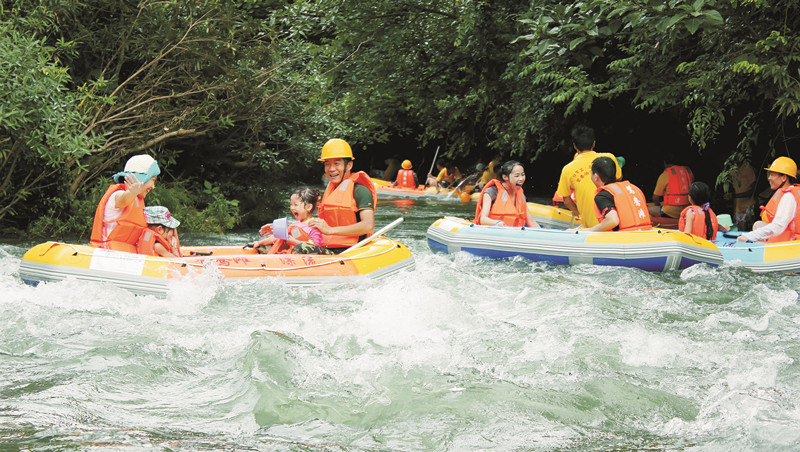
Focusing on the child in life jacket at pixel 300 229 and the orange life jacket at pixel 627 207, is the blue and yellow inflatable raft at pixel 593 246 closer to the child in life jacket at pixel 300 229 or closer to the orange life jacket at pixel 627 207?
the orange life jacket at pixel 627 207

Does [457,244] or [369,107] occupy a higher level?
[369,107]

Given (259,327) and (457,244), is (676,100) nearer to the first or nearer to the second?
(457,244)

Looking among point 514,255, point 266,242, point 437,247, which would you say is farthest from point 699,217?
point 266,242

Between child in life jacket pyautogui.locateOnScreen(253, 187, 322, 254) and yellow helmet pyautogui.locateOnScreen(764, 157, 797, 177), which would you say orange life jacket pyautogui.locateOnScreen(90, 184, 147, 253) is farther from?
yellow helmet pyautogui.locateOnScreen(764, 157, 797, 177)

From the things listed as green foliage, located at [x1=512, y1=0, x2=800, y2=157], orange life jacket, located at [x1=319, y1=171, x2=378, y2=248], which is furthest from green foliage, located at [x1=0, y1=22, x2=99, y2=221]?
green foliage, located at [x1=512, y1=0, x2=800, y2=157]

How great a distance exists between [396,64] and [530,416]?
11928 millimetres

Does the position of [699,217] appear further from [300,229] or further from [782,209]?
[300,229]

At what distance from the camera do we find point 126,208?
5918 mm

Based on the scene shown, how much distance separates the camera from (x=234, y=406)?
147 inches

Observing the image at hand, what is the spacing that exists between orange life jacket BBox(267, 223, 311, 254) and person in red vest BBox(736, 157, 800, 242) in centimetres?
444

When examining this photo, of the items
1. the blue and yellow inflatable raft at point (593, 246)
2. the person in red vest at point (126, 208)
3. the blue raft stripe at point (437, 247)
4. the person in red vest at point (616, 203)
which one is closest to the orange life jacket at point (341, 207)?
the person in red vest at point (126, 208)

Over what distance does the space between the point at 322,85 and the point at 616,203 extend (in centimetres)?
574

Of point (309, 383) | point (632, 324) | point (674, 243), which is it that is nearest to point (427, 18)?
point (674, 243)

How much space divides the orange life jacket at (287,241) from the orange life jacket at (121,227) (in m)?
Result: 1.12
